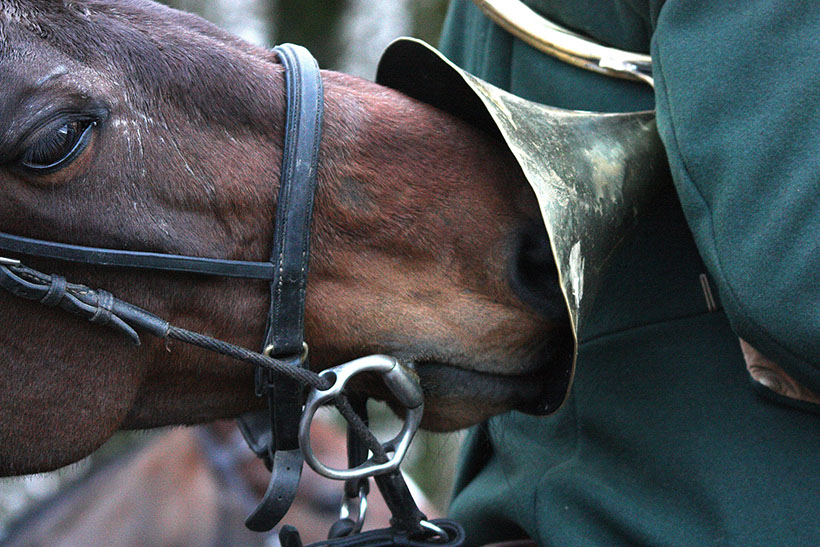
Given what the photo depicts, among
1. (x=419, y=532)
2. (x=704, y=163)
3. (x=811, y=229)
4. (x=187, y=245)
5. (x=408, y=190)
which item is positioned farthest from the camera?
(x=419, y=532)

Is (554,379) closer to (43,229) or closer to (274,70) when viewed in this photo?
(274,70)

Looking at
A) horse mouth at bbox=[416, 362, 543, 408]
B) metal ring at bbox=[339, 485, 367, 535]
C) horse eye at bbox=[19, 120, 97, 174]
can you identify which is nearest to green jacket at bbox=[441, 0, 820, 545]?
horse mouth at bbox=[416, 362, 543, 408]

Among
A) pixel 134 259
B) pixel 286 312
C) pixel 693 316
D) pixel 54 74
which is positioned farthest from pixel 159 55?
pixel 693 316

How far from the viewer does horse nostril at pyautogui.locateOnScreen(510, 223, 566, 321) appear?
55.9 inches

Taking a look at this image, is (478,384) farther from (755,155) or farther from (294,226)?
(755,155)

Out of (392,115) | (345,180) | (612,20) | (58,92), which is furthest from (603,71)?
(58,92)

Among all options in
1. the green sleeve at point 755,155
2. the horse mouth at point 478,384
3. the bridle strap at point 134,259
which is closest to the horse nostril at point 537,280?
the horse mouth at point 478,384

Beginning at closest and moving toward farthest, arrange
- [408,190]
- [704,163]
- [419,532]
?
[704,163]
[408,190]
[419,532]

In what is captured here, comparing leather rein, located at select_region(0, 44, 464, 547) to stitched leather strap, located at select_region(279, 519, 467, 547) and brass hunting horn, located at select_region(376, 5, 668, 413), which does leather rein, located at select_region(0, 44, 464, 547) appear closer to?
stitched leather strap, located at select_region(279, 519, 467, 547)

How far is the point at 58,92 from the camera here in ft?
3.94

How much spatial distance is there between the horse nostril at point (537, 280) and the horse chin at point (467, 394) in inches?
6.0

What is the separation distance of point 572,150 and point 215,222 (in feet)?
1.90

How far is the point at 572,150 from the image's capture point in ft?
4.57

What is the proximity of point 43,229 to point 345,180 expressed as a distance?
457 mm
